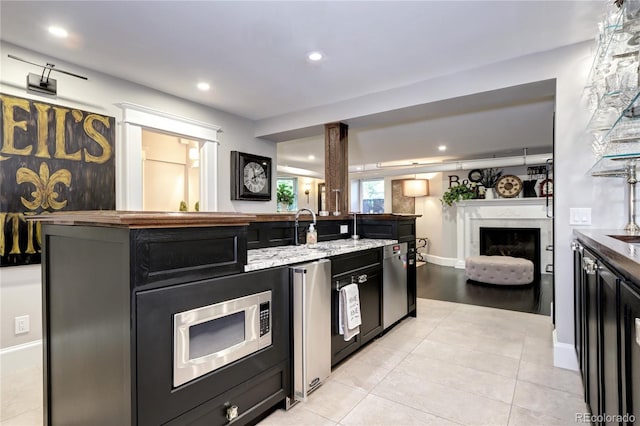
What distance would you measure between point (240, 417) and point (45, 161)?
2505mm

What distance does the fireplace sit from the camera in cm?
640

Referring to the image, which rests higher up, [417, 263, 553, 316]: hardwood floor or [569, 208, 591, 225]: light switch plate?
[569, 208, 591, 225]: light switch plate

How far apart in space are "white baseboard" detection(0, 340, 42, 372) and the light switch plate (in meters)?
4.35

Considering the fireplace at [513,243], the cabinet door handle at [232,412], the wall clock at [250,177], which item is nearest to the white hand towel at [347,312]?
the cabinet door handle at [232,412]

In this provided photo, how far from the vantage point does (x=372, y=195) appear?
9500mm

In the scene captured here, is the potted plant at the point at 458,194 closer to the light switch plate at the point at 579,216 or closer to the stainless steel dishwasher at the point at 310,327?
the light switch plate at the point at 579,216

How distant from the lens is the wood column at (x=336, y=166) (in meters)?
3.92

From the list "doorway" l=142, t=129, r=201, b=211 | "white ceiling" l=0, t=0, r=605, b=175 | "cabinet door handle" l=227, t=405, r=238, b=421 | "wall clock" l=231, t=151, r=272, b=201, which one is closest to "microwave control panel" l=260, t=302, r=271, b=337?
"cabinet door handle" l=227, t=405, r=238, b=421

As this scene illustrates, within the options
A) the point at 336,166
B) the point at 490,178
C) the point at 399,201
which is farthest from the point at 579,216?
the point at 399,201

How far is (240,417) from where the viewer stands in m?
1.66

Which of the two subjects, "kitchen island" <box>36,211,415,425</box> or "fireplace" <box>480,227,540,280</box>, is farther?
"fireplace" <box>480,227,540,280</box>

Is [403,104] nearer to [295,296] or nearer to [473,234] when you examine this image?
[295,296]

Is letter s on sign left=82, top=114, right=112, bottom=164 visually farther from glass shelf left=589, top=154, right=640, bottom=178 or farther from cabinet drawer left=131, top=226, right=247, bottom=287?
glass shelf left=589, top=154, right=640, bottom=178

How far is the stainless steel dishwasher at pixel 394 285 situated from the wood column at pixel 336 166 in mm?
913
